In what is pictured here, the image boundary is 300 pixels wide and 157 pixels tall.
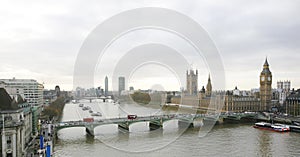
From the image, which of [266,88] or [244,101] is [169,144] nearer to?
[244,101]

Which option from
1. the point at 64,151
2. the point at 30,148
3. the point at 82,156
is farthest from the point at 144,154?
the point at 30,148

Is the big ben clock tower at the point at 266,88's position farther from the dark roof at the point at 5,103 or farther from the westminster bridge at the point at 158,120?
the dark roof at the point at 5,103

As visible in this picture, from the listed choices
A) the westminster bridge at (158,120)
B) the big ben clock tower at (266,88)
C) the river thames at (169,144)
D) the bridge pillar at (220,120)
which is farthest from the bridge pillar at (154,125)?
the big ben clock tower at (266,88)

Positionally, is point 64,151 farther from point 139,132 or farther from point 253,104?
point 253,104

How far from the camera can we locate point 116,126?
1530 cm

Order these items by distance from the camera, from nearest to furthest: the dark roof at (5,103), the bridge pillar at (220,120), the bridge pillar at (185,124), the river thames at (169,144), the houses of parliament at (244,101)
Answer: the dark roof at (5,103), the river thames at (169,144), the bridge pillar at (185,124), the bridge pillar at (220,120), the houses of parliament at (244,101)

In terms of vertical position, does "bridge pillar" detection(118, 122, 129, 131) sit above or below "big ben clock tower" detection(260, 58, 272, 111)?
below

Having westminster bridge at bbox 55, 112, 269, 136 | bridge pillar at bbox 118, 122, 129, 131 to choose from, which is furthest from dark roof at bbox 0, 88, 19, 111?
bridge pillar at bbox 118, 122, 129, 131

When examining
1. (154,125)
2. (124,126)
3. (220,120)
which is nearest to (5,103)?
(124,126)

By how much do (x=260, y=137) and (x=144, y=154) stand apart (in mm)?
6819

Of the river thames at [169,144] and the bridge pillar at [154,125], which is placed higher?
the bridge pillar at [154,125]

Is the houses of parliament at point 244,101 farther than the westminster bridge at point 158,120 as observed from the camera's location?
Yes

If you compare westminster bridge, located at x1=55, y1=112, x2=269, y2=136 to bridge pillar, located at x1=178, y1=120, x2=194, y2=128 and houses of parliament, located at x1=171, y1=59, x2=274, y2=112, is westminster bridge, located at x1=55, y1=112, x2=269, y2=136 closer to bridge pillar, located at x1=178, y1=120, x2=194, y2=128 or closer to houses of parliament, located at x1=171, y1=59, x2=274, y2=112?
bridge pillar, located at x1=178, y1=120, x2=194, y2=128

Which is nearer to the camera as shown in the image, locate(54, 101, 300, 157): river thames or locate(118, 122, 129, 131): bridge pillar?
locate(54, 101, 300, 157): river thames
